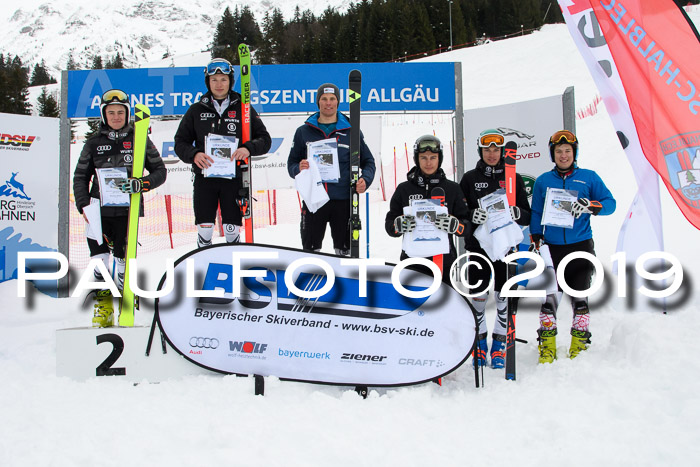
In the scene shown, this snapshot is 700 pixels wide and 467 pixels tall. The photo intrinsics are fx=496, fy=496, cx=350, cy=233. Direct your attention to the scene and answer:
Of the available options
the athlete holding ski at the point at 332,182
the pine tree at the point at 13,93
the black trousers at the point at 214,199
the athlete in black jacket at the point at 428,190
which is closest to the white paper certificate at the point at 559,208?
the athlete in black jacket at the point at 428,190

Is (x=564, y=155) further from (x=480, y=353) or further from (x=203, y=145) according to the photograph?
(x=203, y=145)

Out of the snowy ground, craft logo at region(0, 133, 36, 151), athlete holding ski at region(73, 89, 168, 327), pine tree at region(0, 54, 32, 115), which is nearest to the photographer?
the snowy ground

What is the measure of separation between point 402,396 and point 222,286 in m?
1.22

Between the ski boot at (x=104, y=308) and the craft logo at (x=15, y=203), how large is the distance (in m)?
3.87

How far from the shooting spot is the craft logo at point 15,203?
670cm

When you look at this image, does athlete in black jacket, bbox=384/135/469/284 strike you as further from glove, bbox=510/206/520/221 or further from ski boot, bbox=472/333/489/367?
ski boot, bbox=472/333/489/367

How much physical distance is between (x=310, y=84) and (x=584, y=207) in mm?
4122

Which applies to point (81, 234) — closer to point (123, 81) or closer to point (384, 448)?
Answer: point (123, 81)

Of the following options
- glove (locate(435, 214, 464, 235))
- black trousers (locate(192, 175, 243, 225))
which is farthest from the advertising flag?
black trousers (locate(192, 175, 243, 225))

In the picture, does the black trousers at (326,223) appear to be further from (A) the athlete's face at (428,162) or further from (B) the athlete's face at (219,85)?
(B) the athlete's face at (219,85)

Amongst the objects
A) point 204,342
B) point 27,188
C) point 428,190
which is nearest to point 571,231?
point 428,190

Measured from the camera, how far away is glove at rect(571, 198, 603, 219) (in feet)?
11.9

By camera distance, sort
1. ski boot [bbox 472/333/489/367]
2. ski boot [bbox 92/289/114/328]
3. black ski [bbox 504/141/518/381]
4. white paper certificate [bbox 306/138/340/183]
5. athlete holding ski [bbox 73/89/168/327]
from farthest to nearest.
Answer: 1. white paper certificate [bbox 306/138/340/183]
2. athlete holding ski [bbox 73/89/168/327]
3. ski boot [bbox 92/289/114/328]
4. black ski [bbox 504/141/518/381]
5. ski boot [bbox 472/333/489/367]

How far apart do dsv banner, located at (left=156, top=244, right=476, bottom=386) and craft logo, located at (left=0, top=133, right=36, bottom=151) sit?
17.6 ft
